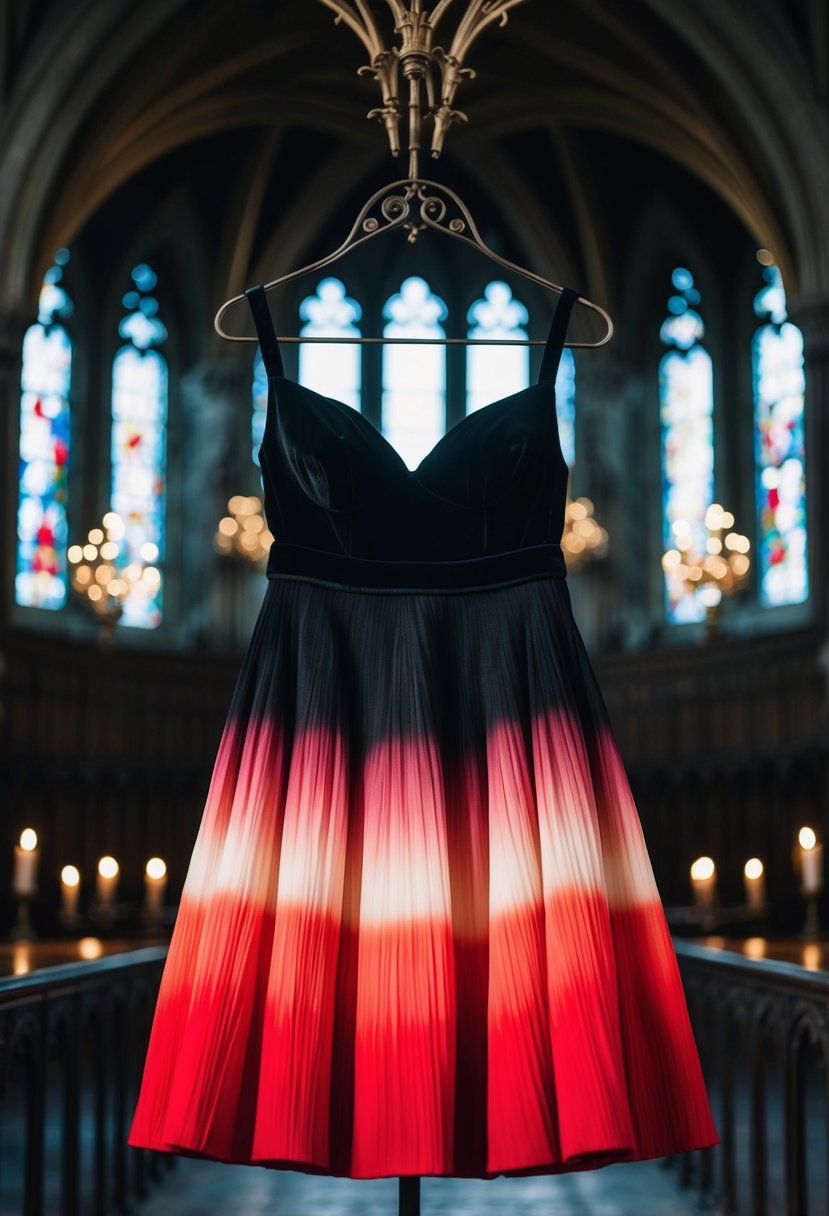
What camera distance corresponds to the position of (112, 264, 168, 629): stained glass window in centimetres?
1728

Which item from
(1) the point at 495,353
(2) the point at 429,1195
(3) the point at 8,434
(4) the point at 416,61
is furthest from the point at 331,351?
(4) the point at 416,61

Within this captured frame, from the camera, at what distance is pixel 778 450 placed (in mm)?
16766

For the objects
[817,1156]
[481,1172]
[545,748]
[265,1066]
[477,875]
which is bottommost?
[817,1156]

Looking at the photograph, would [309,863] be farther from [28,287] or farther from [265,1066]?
[28,287]

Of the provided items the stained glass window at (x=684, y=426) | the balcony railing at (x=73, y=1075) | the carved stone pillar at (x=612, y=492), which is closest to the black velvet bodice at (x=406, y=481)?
the balcony railing at (x=73, y=1075)

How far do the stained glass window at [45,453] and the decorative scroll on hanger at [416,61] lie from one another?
1400cm

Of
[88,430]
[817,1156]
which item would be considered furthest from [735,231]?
[817,1156]

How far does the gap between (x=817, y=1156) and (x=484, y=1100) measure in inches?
195

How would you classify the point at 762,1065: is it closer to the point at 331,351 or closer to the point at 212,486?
the point at 212,486

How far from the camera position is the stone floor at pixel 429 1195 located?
5.72m

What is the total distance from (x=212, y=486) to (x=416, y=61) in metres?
14.8

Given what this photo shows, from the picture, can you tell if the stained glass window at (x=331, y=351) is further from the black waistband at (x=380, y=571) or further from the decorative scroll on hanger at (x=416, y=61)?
the black waistband at (x=380, y=571)

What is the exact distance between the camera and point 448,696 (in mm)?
2457

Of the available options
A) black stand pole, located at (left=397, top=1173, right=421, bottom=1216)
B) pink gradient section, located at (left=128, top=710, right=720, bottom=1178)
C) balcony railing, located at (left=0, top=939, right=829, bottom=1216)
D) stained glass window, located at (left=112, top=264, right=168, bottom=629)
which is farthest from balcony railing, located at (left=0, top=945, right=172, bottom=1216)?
stained glass window, located at (left=112, top=264, right=168, bottom=629)
